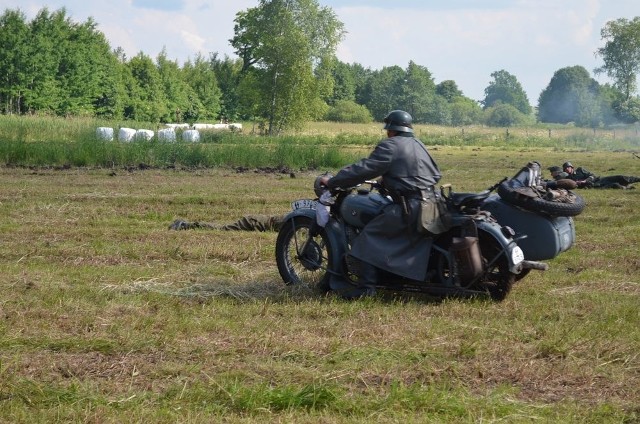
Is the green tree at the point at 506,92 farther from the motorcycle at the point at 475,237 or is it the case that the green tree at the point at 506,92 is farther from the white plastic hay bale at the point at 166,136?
the motorcycle at the point at 475,237

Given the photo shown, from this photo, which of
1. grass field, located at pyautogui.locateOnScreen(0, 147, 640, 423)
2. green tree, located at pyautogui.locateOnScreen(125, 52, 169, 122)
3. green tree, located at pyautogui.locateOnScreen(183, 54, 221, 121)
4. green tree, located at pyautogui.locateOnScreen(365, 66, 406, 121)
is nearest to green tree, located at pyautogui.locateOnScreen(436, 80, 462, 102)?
green tree, located at pyautogui.locateOnScreen(365, 66, 406, 121)

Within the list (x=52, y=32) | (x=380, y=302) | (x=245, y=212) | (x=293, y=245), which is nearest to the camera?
(x=380, y=302)

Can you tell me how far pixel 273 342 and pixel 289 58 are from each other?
197 ft

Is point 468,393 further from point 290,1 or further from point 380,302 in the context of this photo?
point 290,1

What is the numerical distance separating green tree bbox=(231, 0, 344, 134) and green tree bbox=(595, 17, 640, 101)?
30022mm

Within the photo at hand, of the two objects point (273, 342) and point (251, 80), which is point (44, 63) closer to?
point (251, 80)

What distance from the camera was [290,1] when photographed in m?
71.1

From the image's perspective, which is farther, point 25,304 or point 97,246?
point 97,246

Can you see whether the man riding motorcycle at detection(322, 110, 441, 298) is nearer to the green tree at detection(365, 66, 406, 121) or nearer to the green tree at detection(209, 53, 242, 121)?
the green tree at detection(209, 53, 242, 121)

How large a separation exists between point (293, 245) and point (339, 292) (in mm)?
779

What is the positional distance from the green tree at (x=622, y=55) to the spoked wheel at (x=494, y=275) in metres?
85.9

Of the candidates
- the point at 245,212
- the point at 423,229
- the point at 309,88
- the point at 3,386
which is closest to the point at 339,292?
the point at 423,229

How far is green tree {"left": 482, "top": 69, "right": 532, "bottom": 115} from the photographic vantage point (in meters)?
180

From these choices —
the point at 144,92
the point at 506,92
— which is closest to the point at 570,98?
the point at 506,92
